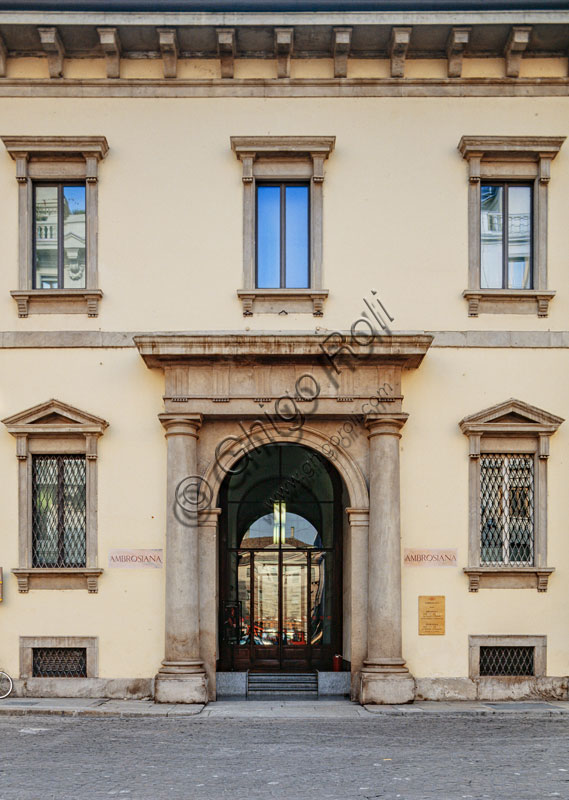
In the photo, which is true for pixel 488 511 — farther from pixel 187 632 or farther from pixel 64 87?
pixel 64 87

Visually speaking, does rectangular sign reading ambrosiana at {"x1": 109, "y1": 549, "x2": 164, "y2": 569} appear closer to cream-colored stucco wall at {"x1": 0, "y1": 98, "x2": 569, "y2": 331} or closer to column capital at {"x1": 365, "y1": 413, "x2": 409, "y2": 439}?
cream-colored stucco wall at {"x1": 0, "y1": 98, "x2": 569, "y2": 331}

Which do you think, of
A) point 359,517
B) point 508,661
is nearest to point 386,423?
point 359,517

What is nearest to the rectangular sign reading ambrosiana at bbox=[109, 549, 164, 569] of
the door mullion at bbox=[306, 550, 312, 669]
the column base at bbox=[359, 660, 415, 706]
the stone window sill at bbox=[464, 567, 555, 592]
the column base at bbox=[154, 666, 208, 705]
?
the column base at bbox=[154, 666, 208, 705]

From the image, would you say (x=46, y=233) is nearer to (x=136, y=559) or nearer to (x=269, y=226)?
(x=269, y=226)

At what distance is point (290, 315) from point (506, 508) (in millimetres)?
4523

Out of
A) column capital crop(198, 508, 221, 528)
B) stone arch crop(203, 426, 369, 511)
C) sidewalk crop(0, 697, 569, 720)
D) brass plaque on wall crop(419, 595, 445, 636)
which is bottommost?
sidewalk crop(0, 697, 569, 720)

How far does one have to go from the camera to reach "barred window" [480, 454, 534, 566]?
15781 mm

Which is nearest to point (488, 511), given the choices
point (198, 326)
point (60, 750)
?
point (198, 326)

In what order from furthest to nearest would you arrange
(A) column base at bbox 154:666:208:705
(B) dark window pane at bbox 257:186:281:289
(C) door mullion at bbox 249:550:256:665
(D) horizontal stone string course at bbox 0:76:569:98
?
(C) door mullion at bbox 249:550:256:665, (B) dark window pane at bbox 257:186:281:289, (D) horizontal stone string course at bbox 0:76:569:98, (A) column base at bbox 154:666:208:705

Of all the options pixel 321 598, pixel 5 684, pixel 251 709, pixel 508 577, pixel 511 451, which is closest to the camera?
pixel 251 709

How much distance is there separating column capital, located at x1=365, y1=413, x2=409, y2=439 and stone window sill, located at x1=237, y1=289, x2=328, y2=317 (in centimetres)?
184

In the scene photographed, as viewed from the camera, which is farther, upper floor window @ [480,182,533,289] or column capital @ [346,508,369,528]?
upper floor window @ [480,182,533,289]

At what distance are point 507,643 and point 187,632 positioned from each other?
487cm

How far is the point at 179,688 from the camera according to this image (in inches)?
588
